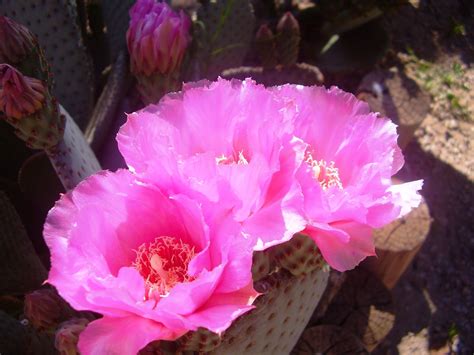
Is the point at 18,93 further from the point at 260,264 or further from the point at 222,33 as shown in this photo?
the point at 222,33

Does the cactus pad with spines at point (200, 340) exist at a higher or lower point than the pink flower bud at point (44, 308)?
higher

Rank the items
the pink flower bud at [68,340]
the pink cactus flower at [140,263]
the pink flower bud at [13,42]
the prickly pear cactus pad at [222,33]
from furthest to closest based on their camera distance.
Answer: the prickly pear cactus pad at [222,33], the pink flower bud at [13,42], the pink flower bud at [68,340], the pink cactus flower at [140,263]

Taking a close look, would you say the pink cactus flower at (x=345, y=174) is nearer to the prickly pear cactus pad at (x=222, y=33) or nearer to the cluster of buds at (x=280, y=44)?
the prickly pear cactus pad at (x=222, y=33)

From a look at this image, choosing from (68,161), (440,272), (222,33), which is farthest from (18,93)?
(440,272)

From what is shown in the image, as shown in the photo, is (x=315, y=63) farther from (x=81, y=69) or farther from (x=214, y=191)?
(x=214, y=191)

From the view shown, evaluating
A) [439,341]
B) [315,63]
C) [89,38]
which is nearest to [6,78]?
[89,38]

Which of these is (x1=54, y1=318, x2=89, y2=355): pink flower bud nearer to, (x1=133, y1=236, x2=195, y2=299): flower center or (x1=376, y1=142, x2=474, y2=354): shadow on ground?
(x1=133, y1=236, x2=195, y2=299): flower center

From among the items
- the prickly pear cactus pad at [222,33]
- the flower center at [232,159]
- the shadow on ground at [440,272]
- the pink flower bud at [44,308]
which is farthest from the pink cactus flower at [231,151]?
the shadow on ground at [440,272]
